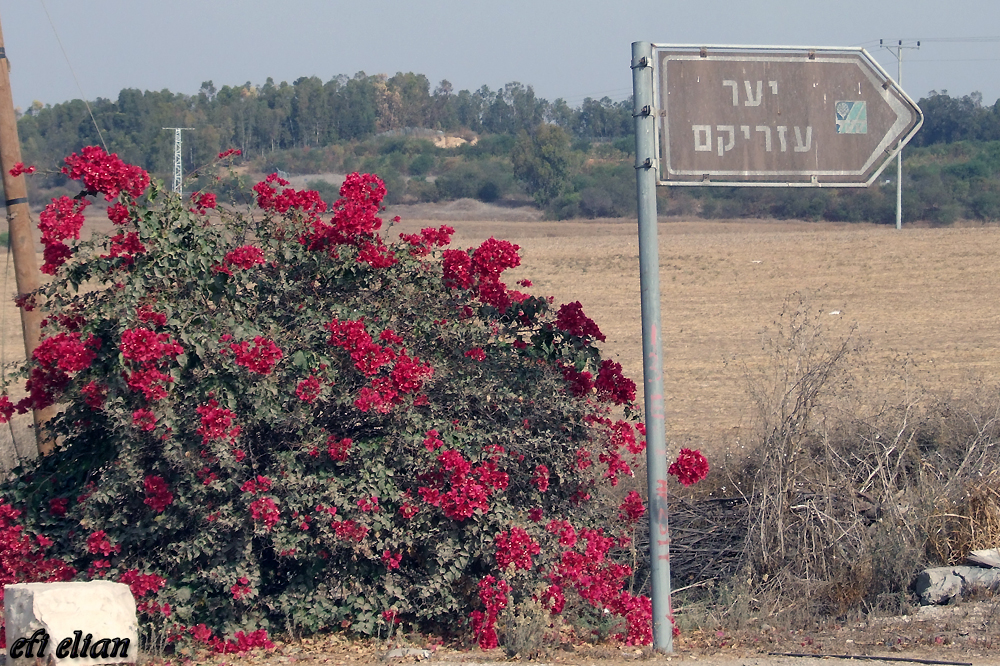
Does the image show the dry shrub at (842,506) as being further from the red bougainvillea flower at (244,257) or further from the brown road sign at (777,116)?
the red bougainvillea flower at (244,257)

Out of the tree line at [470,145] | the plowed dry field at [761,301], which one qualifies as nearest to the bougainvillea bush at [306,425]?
the plowed dry field at [761,301]

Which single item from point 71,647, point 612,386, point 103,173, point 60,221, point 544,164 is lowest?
point 71,647

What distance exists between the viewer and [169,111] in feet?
140

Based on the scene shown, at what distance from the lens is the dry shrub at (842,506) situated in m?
5.74

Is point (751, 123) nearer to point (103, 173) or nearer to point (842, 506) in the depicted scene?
point (842, 506)

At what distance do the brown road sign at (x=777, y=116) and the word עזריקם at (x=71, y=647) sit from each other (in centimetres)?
309

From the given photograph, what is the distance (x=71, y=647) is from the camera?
420cm

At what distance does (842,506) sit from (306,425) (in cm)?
328

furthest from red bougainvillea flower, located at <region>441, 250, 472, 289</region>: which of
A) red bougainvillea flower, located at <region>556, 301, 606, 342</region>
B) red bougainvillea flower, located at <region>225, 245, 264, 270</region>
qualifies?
red bougainvillea flower, located at <region>225, 245, 264, 270</region>

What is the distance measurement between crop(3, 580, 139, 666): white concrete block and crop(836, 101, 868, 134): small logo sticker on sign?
12.3 feet

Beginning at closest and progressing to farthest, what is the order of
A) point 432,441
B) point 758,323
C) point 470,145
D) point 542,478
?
point 432,441 < point 542,478 < point 758,323 < point 470,145

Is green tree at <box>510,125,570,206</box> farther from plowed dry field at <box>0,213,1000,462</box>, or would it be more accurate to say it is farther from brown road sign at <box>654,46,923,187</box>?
brown road sign at <box>654,46,923,187</box>

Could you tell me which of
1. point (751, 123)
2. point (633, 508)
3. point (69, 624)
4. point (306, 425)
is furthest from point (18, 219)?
point (751, 123)

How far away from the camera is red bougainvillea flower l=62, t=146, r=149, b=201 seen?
16.2 feet
